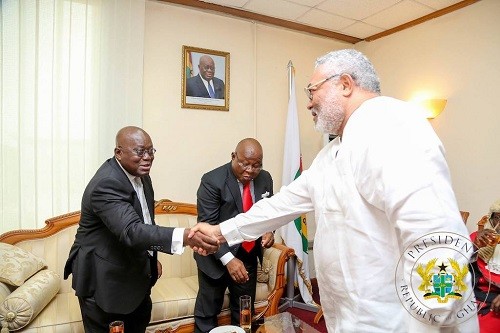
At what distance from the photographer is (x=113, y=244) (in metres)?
1.76

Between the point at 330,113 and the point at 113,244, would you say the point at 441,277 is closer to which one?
the point at 330,113

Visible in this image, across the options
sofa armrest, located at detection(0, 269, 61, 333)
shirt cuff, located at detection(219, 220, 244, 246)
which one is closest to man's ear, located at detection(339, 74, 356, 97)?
shirt cuff, located at detection(219, 220, 244, 246)

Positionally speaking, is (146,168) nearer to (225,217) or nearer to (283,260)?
(225,217)

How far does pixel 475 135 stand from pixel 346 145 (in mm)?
2767

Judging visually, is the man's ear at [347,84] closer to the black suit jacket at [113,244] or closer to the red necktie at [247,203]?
the black suit jacket at [113,244]

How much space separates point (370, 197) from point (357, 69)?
1.72 ft

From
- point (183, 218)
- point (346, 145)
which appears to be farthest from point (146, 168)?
point (183, 218)

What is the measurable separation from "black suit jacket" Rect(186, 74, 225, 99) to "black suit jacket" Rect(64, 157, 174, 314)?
5.67ft

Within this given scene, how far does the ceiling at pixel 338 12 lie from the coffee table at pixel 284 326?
9.10ft

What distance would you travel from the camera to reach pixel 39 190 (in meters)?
2.76

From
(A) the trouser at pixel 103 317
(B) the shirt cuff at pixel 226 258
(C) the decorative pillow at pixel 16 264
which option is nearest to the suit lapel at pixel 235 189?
(B) the shirt cuff at pixel 226 258

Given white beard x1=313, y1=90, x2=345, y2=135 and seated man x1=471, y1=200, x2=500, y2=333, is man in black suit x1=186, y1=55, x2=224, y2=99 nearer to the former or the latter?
white beard x1=313, y1=90, x2=345, y2=135

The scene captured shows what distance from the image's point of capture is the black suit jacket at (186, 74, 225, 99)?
340 cm

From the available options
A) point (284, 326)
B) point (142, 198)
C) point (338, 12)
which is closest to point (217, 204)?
point (142, 198)
